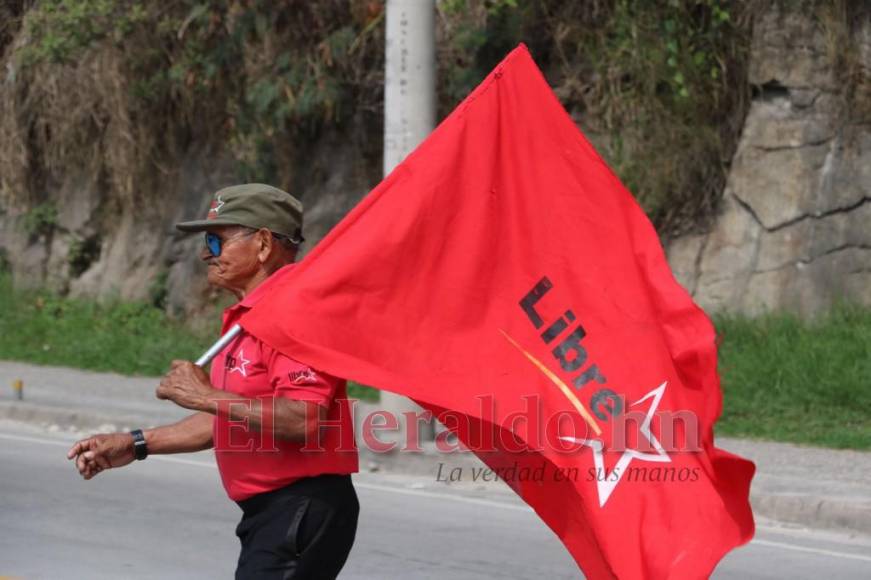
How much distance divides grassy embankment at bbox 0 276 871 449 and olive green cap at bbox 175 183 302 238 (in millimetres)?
7152

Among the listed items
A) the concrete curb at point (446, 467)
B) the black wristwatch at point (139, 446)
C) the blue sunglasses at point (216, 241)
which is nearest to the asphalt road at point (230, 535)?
the concrete curb at point (446, 467)

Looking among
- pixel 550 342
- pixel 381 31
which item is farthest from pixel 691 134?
pixel 550 342

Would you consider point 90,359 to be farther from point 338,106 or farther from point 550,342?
point 550,342

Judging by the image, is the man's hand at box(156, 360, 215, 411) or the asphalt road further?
the asphalt road

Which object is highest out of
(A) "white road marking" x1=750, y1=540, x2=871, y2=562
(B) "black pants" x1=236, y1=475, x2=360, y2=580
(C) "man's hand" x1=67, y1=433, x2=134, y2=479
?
(C) "man's hand" x1=67, y1=433, x2=134, y2=479

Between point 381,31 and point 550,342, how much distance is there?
1190 centimetres

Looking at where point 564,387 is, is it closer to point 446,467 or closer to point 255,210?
point 255,210

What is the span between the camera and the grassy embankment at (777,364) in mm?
11094

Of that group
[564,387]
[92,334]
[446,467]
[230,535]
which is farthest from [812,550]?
[92,334]

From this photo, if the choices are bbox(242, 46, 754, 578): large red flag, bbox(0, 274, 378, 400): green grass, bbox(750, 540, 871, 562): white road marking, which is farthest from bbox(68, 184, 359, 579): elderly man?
bbox(0, 274, 378, 400): green grass

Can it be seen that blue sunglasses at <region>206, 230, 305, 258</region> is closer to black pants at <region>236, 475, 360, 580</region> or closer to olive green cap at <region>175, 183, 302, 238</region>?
olive green cap at <region>175, 183, 302, 238</region>

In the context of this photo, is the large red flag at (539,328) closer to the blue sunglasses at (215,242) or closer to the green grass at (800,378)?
the blue sunglasses at (215,242)

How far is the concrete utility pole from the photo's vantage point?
33.9ft

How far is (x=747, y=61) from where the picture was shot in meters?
14.0
